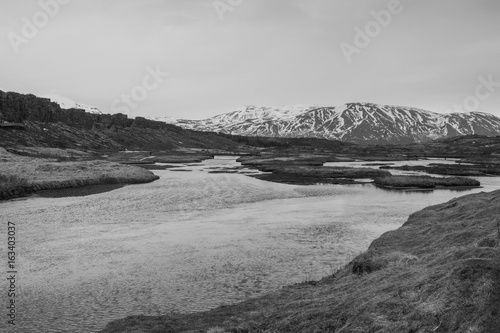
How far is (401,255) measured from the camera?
20578 millimetres

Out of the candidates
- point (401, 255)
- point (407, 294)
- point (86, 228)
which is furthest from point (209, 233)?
point (407, 294)

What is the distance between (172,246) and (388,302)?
70.0ft

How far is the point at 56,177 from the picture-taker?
70.3 m

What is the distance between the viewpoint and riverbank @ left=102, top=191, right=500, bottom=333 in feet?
35.8

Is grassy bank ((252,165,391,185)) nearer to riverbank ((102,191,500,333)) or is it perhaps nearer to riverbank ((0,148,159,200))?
riverbank ((0,148,159,200))

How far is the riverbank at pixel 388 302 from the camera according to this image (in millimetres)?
10914

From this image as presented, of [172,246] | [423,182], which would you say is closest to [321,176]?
[423,182]

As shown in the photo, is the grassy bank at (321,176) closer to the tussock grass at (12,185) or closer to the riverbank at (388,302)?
the tussock grass at (12,185)

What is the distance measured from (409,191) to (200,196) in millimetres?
32519

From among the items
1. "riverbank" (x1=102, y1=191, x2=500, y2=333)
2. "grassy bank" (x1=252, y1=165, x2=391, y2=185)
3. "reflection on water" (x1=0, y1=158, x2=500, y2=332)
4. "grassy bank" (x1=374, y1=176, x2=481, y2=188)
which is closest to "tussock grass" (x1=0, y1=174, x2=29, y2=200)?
"reflection on water" (x1=0, y1=158, x2=500, y2=332)

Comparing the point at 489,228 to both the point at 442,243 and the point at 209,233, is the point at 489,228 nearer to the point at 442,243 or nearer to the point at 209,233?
the point at 442,243

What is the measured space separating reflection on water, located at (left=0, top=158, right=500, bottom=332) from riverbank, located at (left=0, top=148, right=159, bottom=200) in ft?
28.5

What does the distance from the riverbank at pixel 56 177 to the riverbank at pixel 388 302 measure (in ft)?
157

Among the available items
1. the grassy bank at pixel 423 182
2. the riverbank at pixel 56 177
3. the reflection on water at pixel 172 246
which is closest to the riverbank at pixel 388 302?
the reflection on water at pixel 172 246
